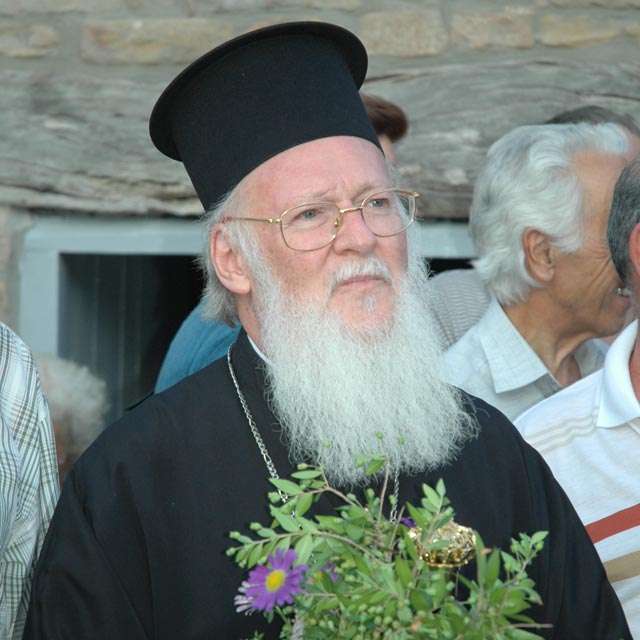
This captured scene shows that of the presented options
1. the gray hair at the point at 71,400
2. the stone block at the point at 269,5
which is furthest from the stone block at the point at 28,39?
the gray hair at the point at 71,400

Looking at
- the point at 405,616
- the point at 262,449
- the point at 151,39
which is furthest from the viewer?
the point at 151,39

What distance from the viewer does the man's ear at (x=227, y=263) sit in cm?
279

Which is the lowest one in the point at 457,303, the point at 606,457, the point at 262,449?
the point at 457,303

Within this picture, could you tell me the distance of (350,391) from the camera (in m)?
2.73

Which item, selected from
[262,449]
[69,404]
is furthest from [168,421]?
[69,404]

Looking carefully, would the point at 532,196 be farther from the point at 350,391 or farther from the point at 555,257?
the point at 350,391

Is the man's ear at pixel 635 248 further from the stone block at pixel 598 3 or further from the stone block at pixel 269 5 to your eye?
the stone block at pixel 269 5

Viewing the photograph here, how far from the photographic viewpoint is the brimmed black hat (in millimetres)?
2721

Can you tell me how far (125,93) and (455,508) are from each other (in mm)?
2659

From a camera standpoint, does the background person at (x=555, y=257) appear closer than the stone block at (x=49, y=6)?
Yes

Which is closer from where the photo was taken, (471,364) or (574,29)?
(471,364)

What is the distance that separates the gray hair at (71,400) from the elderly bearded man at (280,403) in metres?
1.20

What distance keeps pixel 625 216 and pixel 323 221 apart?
0.81 m

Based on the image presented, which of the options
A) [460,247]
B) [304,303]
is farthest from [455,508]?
[460,247]
